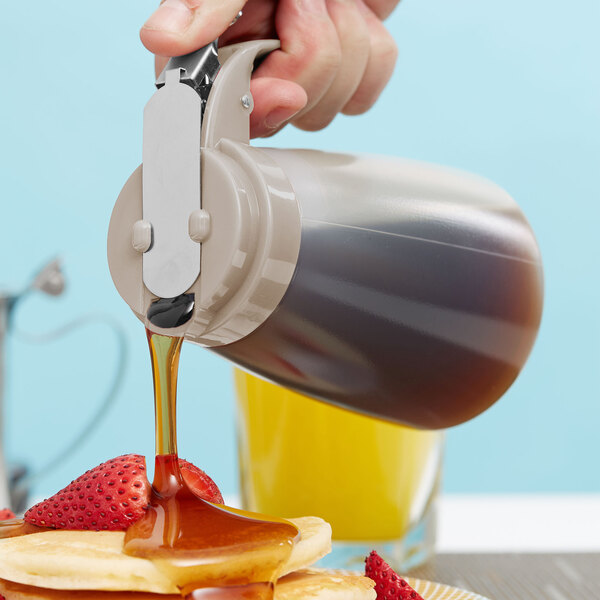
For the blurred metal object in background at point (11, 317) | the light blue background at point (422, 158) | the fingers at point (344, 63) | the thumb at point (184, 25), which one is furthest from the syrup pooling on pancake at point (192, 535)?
the light blue background at point (422, 158)

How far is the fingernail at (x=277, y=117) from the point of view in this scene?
0.63m

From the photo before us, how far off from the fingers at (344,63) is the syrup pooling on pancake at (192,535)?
1.07 feet

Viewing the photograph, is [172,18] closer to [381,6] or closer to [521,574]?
[381,6]

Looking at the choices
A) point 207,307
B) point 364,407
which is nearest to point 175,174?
point 207,307

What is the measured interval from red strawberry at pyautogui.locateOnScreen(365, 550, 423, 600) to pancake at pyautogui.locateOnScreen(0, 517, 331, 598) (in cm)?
5

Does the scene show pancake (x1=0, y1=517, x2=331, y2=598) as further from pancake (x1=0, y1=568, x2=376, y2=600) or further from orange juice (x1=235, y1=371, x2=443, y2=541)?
orange juice (x1=235, y1=371, x2=443, y2=541)

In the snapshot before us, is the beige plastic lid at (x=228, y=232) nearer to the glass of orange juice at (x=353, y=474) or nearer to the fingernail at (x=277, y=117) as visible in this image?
the fingernail at (x=277, y=117)

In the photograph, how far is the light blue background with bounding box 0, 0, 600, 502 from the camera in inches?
134

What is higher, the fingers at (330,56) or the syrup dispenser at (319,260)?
the fingers at (330,56)

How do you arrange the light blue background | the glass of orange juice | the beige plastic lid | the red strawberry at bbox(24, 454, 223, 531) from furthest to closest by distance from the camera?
the light blue background, the glass of orange juice, the red strawberry at bbox(24, 454, 223, 531), the beige plastic lid

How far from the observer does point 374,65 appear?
2.72 feet

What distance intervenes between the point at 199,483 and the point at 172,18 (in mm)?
320

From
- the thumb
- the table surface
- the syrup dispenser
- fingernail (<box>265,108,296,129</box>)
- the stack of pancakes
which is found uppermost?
the thumb

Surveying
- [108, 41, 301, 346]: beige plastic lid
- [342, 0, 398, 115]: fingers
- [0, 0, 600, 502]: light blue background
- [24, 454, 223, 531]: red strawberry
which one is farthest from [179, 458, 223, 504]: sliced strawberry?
[0, 0, 600, 502]: light blue background
